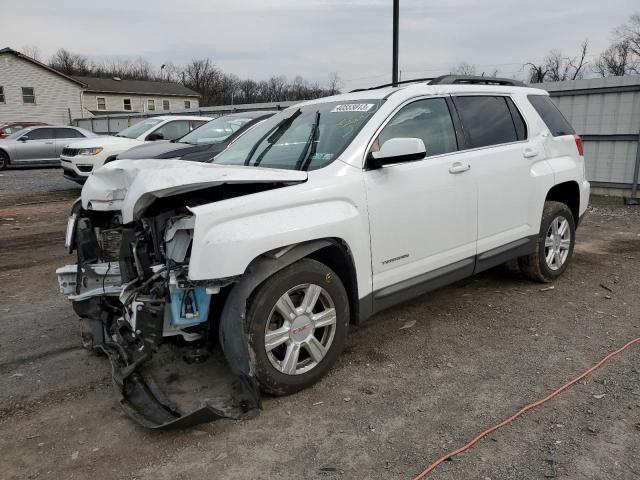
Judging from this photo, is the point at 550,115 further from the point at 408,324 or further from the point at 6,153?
the point at 6,153

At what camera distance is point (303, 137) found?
402 cm

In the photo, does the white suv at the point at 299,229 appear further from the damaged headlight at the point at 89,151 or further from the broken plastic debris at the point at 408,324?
the damaged headlight at the point at 89,151

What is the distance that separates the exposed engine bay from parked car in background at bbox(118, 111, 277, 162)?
5.07 m

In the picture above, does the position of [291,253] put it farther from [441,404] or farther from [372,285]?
[441,404]

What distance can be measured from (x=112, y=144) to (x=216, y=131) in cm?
365

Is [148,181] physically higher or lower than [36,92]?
lower

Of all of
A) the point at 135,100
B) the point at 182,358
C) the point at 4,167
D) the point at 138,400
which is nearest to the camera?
the point at 138,400

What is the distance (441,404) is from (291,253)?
1.32 metres

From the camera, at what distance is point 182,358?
3.55 m

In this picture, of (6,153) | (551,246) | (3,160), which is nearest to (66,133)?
(6,153)

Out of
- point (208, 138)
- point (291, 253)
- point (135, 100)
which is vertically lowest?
point (291, 253)

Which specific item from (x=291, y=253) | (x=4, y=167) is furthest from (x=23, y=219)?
(x=4, y=167)

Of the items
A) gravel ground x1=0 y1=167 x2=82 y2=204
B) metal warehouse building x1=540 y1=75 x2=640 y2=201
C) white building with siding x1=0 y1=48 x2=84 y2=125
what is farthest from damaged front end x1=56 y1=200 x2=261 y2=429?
white building with siding x1=0 y1=48 x2=84 y2=125

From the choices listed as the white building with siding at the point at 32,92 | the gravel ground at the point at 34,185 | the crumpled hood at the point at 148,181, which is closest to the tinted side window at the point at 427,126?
the crumpled hood at the point at 148,181
